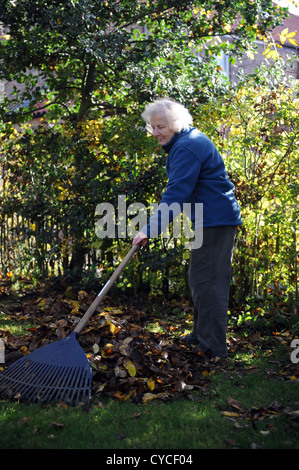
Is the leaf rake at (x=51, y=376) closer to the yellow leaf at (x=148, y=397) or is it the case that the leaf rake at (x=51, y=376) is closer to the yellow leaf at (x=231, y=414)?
the yellow leaf at (x=148, y=397)

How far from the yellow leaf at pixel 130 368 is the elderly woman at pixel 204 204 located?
866 mm

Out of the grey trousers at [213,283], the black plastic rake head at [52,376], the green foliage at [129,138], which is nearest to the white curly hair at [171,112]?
the grey trousers at [213,283]

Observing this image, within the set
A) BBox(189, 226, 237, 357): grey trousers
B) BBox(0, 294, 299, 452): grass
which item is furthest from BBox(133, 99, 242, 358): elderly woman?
BBox(0, 294, 299, 452): grass

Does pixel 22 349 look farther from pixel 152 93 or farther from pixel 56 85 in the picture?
pixel 56 85

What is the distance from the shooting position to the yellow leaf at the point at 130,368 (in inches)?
129

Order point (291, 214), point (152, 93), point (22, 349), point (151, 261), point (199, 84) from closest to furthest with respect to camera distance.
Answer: point (22, 349)
point (291, 214)
point (151, 261)
point (152, 93)
point (199, 84)

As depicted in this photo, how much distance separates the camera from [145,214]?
5.58 metres

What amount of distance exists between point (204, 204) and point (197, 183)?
175mm

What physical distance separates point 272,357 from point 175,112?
2.21 meters

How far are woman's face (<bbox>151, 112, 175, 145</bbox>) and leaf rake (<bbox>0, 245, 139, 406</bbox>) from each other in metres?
1.68

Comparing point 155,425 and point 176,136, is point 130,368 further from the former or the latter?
point 176,136

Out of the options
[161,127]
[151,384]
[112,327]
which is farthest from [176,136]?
[151,384]
